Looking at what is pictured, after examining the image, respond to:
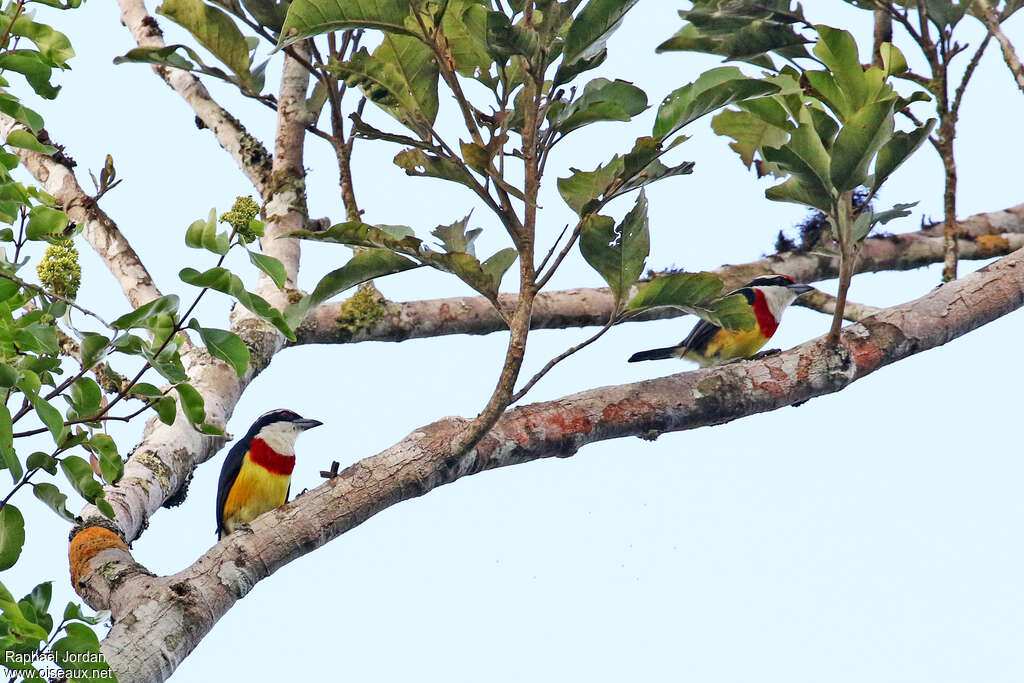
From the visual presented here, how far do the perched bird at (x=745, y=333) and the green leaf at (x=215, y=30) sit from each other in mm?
2856

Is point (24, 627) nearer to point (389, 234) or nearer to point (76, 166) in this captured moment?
point (389, 234)

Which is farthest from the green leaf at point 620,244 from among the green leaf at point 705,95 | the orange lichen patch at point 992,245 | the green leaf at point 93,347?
the orange lichen patch at point 992,245

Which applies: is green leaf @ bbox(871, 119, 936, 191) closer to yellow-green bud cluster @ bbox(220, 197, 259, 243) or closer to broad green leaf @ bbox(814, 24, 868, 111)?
broad green leaf @ bbox(814, 24, 868, 111)

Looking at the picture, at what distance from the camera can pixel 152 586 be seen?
3.16 metres

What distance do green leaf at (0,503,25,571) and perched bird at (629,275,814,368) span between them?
4.05 m

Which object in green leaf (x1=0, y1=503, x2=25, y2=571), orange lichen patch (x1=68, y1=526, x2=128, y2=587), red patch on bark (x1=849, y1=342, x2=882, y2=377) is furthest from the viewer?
red patch on bark (x1=849, y1=342, x2=882, y2=377)

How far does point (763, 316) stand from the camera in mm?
6023

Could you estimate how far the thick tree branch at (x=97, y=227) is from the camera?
5.12 metres

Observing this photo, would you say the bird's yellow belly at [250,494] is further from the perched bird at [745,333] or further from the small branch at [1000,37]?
the small branch at [1000,37]

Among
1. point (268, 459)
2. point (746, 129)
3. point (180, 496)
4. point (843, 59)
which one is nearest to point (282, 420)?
point (268, 459)

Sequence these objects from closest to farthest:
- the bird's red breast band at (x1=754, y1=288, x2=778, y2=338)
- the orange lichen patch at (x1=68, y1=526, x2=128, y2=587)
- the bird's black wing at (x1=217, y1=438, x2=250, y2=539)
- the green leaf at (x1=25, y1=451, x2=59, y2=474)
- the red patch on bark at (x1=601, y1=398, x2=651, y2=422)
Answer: the green leaf at (x1=25, y1=451, x2=59, y2=474), the orange lichen patch at (x1=68, y1=526, x2=128, y2=587), the red patch on bark at (x1=601, y1=398, x2=651, y2=422), the bird's black wing at (x1=217, y1=438, x2=250, y2=539), the bird's red breast band at (x1=754, y1=288, x2=778, y2=338)

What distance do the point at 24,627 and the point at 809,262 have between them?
504 centimetres

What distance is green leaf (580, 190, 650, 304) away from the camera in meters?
3.17

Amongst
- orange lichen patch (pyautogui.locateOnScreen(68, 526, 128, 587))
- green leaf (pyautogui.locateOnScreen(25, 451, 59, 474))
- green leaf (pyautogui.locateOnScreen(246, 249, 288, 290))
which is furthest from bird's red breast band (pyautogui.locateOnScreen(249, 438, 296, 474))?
green leaf (pyautogui.locateOnScreen(246, 249, 288, 290))
